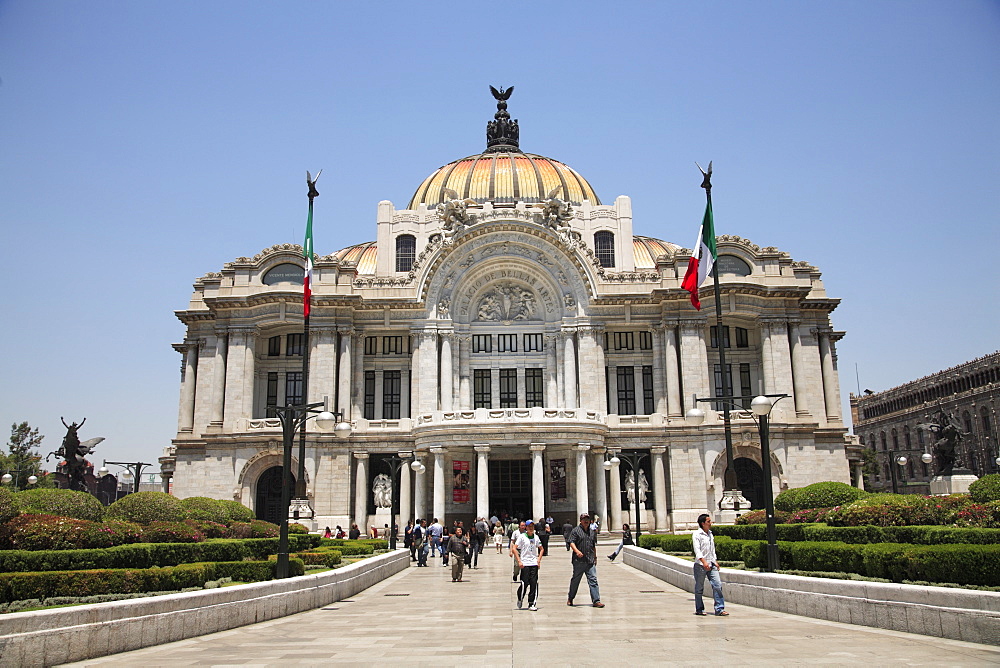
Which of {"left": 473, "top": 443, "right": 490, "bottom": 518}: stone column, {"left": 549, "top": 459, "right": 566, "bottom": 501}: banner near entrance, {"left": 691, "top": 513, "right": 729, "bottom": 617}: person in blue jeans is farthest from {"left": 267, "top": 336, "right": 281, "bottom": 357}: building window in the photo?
{"left": 691, "top": 513, "right": 729, "bottom": 617}: person in blue jeans

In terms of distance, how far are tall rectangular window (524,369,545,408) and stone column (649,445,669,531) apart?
28.8ft

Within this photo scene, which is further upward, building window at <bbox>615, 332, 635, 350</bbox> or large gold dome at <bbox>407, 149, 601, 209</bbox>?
large gold dome at <bbox>407, 149, 601, 209</bbox>

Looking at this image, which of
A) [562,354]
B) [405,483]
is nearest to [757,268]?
[562,354]

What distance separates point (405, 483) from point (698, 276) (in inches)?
1057

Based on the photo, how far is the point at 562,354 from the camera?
58000mm

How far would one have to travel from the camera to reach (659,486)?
55.0 meters

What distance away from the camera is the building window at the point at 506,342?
59.6 meters

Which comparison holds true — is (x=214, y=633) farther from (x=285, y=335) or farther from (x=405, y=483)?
(x=285, y=335)

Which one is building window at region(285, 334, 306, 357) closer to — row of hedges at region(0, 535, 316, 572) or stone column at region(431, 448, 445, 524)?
stone column at region(431, 448, 445, 524)

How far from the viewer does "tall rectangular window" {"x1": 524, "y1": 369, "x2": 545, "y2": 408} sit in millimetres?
58844

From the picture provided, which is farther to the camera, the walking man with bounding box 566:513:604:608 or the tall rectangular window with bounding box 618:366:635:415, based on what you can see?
the tall rectangular window with bounding box 618:366:635:415

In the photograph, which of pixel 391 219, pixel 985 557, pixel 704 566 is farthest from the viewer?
pixel 391 219

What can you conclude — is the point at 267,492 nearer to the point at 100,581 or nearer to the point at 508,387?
the point at 508,387

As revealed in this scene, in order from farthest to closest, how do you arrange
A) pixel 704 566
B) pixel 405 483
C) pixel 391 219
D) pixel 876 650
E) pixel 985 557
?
pixel 391 219, pixel 405 483, pixel 704 566, pixel 985 557, pixel 876 650
